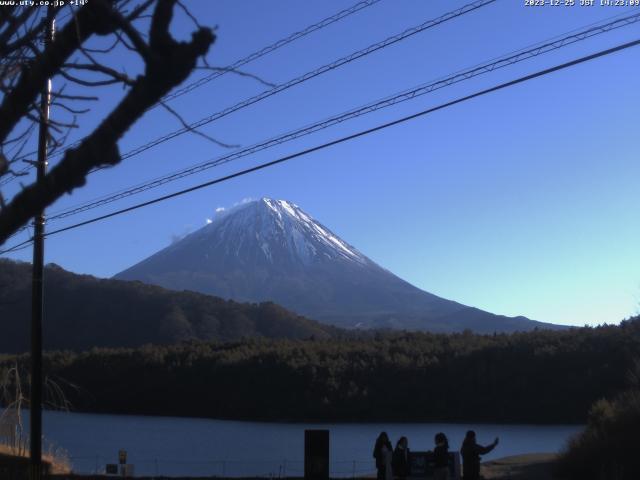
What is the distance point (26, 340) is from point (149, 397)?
26942 millimetres

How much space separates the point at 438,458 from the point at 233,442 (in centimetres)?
2790

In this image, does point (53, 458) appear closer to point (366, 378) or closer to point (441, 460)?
point (441, 460)

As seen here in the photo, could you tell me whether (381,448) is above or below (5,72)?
below

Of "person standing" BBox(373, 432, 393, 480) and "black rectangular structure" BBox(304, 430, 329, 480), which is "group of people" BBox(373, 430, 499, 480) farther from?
"black rectangular structure" BBox(304, 430, 329, 480)

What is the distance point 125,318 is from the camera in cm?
9631

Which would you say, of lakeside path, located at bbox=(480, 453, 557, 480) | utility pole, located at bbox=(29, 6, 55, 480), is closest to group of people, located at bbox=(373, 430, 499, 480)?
lakeside path, located at bbox=(480, 453, 557, 480)

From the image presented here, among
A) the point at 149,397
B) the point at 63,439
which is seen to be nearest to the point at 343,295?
the point at 149,397

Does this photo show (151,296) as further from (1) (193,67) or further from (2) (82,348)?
(1) (193,67)

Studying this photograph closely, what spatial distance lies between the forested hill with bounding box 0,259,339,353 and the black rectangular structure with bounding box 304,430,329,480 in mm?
76215

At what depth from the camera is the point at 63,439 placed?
41312 millimetres

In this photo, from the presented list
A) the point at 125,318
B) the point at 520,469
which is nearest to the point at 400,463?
the point at 520,469

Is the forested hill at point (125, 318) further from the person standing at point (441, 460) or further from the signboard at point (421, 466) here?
the person standing at point (441, 460)

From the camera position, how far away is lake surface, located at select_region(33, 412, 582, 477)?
1222 inches

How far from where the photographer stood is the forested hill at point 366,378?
2259 inches
